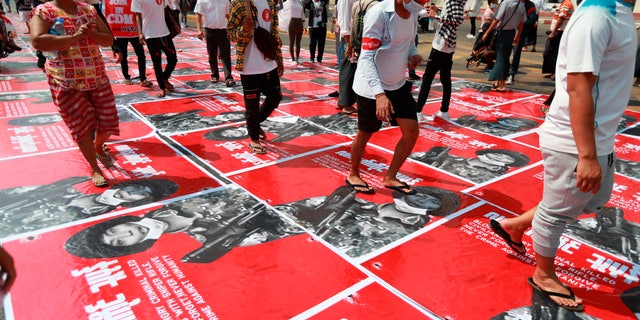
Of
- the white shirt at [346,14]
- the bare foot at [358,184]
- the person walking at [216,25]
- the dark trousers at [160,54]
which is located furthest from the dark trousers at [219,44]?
the bare foot at [358,184]

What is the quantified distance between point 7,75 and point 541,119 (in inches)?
351

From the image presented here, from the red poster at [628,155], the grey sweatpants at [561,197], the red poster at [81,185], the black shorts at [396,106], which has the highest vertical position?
the black shorts at [396,106]

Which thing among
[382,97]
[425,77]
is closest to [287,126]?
[425,77]

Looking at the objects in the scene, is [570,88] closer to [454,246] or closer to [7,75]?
[454,246]

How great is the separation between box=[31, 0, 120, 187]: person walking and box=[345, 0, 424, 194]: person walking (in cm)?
202

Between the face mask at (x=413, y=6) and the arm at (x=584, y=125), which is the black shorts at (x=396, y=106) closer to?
the face mask at (x=413, y=6)

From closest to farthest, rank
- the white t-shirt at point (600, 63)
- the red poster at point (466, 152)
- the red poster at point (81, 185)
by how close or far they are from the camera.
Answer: the white t-shirt at point (600, 63) < the red poster at point (81, 185) < the red poster at point (466, 152)

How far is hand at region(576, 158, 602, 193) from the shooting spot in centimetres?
173

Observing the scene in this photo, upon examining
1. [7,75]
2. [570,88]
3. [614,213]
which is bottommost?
[614,213]

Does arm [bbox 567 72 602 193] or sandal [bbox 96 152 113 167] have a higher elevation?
arm [bbox 567 72 602 193]

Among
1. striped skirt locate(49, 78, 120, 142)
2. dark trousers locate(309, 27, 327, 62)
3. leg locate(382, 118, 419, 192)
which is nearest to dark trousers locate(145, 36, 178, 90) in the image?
striped skirt locate(49, 78, 120, 142)

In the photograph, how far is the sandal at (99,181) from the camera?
130 inches

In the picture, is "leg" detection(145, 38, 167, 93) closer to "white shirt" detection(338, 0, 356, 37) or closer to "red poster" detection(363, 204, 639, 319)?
"white shirt" detection(338, 0, 356, 37)

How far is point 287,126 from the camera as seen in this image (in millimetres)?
5094
